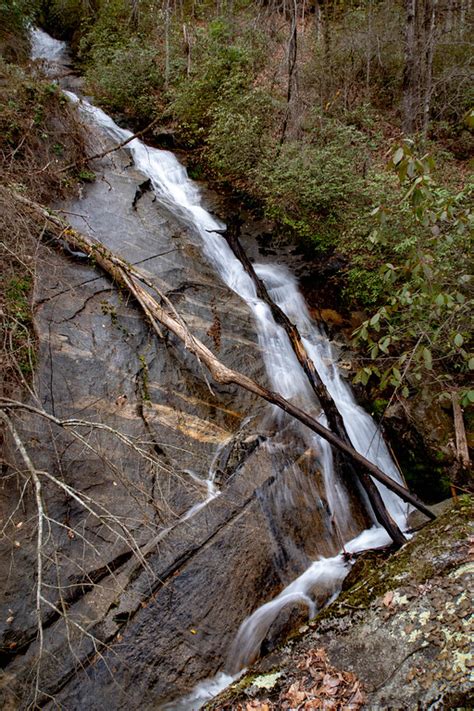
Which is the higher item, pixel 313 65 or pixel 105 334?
pixel 313 65

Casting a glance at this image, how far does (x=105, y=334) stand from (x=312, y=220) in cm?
429

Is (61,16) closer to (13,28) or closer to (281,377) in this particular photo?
(13,28)

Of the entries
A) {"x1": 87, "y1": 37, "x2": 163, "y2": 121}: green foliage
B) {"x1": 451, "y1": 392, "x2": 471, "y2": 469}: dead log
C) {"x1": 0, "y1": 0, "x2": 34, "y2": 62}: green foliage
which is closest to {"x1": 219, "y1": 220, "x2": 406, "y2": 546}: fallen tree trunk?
{"x1": 451, "y1": 392, "x2": 471, "y2": 469}: dead log

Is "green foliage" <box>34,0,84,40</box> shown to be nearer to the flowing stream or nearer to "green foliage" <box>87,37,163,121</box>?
"green foliage" <box>87,37,163,121</box>

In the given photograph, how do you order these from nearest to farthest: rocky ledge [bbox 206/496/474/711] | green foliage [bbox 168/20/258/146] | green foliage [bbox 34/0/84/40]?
1. rocky ledge [bbox 206/496/474/711]
2. green foliage [bbox 168/20/258/146]
3. green foliage [bbox 34/0/84/40]

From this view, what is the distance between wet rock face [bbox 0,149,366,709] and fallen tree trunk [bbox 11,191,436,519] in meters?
0.25

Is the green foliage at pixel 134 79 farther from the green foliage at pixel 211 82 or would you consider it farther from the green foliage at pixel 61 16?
the green foliage at pixel 61 16

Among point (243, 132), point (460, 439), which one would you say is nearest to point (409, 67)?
point (243, 132)

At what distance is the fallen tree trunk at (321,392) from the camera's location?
15.5 ft

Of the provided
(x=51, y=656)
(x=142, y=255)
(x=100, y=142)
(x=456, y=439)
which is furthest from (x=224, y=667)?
(x=100, y=142)

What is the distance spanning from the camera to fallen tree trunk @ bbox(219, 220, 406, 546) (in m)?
4.71

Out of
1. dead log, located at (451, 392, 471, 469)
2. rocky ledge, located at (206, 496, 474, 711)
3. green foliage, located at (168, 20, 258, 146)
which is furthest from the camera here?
green foliage, located at (168, 20, 258, 146)

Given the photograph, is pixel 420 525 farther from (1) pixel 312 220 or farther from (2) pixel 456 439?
(1) pixel 312 220

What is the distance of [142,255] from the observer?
658cm
